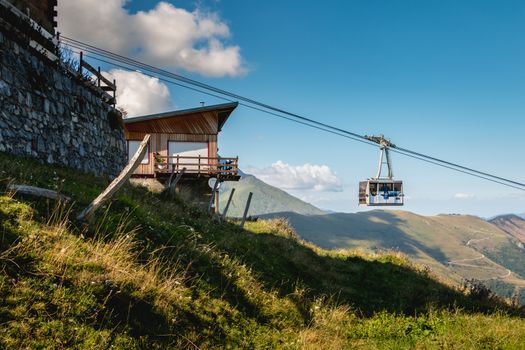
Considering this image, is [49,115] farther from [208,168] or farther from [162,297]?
[208,168]

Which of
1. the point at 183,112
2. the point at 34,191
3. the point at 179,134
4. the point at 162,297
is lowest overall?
the point at 162,297

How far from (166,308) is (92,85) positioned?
52.0ft

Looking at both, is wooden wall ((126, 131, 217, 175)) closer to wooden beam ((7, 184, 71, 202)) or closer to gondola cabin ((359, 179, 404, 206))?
gondola cabin ((359, 179, 404, 206))

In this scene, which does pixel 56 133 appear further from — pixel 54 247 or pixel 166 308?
pixel 166 308

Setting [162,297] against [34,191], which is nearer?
[162,297]

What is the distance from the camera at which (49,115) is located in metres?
15.1

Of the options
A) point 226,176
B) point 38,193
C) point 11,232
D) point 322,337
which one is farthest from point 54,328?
point 226,176

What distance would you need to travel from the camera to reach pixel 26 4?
51.4 feet

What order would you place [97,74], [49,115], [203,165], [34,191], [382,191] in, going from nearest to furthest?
[34,191] < [49,115] < [97,74] < [382,191] < [203,165]

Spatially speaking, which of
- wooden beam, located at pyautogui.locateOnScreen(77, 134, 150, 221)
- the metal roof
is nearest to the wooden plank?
the metal roof

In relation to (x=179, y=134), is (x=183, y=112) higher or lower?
higher

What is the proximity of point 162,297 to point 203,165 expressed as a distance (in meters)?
23.0

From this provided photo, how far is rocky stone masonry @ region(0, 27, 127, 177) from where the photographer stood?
12.7m

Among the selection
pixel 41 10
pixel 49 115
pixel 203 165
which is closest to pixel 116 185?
pixel 49 115
